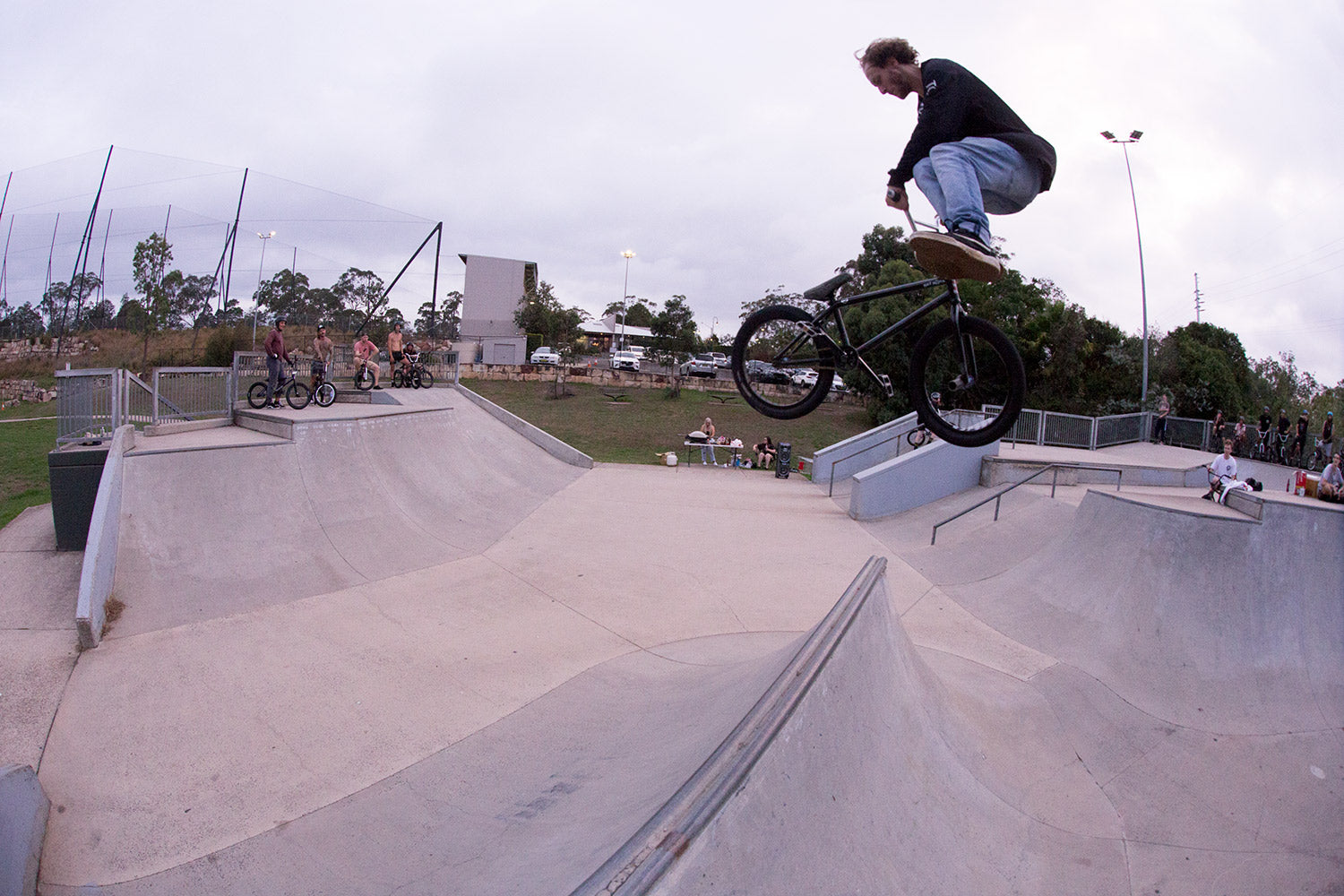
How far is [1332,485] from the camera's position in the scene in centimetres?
1068

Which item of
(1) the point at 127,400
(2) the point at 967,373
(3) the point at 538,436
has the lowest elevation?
(3) the point at 538,436

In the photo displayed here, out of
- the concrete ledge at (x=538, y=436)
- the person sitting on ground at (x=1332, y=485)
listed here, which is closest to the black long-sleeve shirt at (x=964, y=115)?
the person sitting on ground at (x=1332, y=485)

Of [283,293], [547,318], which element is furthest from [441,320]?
[283,293]

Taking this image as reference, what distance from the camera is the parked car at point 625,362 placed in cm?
4395

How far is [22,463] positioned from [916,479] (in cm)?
2186

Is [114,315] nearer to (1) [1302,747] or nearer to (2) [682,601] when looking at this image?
(2) [682,601]

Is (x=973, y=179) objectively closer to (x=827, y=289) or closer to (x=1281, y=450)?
(x=827, y=289)

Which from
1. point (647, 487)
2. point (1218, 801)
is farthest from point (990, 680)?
point (647, 487)

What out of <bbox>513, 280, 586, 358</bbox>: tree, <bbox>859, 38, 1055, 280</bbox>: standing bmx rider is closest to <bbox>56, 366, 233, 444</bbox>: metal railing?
<bbox>859, 38, 1055, 280</bbox>: standing bmx rider

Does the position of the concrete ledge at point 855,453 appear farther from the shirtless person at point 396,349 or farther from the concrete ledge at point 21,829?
the concrete ledge at point 21,829

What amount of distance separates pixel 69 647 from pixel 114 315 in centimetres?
2117

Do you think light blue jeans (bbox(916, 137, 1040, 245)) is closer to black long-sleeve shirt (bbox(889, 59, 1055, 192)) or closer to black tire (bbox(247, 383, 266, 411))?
black long-sleeve shirt (bbox(889, 59, 1055, 192))

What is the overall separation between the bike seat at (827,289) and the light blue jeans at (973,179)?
737mm

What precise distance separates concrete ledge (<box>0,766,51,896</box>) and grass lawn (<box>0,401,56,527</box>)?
380 inches
